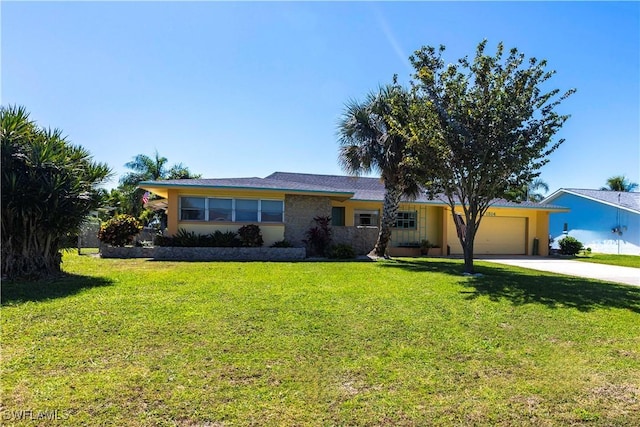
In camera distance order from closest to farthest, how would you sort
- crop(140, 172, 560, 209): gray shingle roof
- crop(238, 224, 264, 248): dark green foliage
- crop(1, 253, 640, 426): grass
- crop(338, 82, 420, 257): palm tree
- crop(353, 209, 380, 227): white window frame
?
crop(1, 253, 640, 426): grass → crop(338, 82, 420, 257): palm tree → crop(140, 172, 560, 209): gray shingle roof → crop(238, 224, 264, 248): dark green foliage → crop(353, 209, 380, 227): white window frame

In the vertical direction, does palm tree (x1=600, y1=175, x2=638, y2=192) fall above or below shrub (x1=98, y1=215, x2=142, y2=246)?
above

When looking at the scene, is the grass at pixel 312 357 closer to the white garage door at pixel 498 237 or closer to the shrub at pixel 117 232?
the shrub at pixel 117 232

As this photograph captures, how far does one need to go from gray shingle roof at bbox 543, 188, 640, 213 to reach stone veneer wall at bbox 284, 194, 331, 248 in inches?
840

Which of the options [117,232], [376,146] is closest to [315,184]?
[376,146]

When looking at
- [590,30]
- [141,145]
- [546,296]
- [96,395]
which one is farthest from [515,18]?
[141,145]

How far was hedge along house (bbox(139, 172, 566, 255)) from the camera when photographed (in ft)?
54.2

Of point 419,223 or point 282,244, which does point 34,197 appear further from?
point 419,223

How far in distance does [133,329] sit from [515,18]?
12057mm

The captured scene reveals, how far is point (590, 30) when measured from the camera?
1068 cm

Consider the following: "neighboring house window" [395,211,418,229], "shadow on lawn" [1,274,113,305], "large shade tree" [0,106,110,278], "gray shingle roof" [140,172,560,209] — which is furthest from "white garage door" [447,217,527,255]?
"large shade tree" [0,106,110,278]

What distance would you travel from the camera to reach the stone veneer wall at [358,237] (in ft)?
60.0

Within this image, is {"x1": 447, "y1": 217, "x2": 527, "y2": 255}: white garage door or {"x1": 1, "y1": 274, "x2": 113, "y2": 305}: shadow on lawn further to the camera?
{"x1": 447, "y1": 217, "x2": 527, "y2": 255}: white garage door

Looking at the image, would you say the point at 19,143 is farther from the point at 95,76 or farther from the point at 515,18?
the point at 515,18

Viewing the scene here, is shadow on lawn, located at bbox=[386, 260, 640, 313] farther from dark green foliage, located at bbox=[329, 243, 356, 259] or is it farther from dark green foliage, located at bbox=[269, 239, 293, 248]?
dark green foliage, located at bbox=[269, 239, 293, 248]
